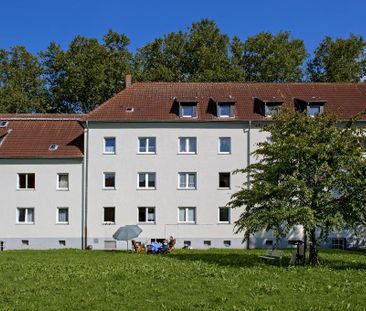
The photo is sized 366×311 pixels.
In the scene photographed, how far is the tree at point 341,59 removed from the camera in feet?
208

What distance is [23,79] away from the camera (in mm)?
65188

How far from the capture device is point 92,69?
201ft

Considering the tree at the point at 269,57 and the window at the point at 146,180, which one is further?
the tree at the point at 269,57

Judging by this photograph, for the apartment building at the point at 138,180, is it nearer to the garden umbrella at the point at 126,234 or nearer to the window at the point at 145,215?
the window at the point at 145,215

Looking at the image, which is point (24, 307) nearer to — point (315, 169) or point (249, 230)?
point (249, 230)

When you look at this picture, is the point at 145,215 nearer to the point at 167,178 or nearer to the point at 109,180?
the point at 167,178

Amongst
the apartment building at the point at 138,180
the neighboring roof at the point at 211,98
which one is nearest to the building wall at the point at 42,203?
the apartment building at the point at 138,180

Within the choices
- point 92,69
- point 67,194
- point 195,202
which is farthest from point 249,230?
point 92,69

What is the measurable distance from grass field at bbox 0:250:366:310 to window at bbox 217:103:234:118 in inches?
825

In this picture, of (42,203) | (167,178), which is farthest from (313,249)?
(42,203)

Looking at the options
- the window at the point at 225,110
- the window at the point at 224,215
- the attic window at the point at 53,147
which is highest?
the window at the point at 225,110

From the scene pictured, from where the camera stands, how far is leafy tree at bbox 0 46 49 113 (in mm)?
63781

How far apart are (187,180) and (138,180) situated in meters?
3.73

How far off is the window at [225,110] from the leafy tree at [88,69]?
2015 cm
